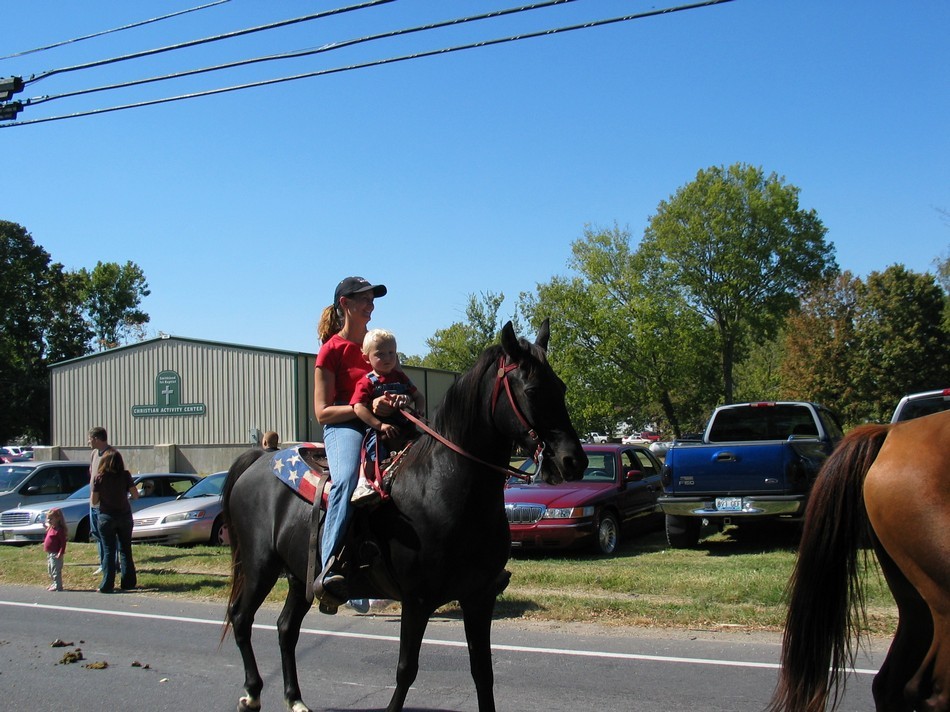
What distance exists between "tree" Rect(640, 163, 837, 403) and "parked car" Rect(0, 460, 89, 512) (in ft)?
138

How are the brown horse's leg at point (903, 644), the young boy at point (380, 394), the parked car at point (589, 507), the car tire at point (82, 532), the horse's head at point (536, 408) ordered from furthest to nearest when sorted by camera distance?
the car tire at point (82, 532) → the parked car at point (589, 507) → the young boy at point (380, 394) → the horse's head at point (536, 408) → the brown horse's leg at point (903, 644)

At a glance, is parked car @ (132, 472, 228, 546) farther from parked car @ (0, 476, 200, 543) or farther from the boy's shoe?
the boy's shoe

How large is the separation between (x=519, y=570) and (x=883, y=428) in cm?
815

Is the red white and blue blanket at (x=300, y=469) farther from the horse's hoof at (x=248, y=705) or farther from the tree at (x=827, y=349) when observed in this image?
the tree at (x=827, y=349)

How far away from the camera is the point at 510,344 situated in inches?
171

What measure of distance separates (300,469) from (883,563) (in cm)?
340

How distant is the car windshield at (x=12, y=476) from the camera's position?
1795cm

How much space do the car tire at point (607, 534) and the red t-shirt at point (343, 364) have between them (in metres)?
8.40

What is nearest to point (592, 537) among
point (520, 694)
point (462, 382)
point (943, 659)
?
point (520, 694)

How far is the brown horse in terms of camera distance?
342cm

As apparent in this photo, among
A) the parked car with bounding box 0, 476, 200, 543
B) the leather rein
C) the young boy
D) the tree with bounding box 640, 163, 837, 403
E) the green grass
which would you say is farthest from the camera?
the tree with bounding box 640, 163, 837, 403

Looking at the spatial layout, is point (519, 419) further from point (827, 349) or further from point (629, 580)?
point (827, 349)

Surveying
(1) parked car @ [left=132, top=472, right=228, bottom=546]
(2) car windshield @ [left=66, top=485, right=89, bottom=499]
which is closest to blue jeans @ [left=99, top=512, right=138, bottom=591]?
(1) parked car @ [left=132, top=472, right=228, bottom=546]

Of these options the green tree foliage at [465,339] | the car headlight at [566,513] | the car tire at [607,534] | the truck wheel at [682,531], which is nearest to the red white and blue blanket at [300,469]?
the car headlight at [566,513]
